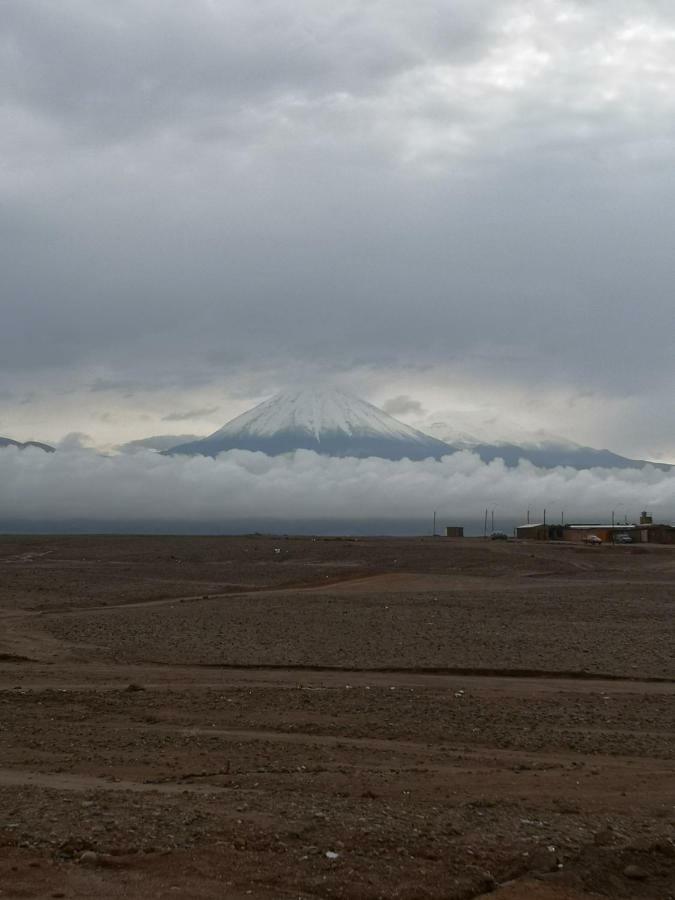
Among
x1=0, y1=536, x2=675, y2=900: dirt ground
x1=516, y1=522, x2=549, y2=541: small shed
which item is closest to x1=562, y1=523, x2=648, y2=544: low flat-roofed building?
x1=516, y1=522, x2=549, y2=541: small shed

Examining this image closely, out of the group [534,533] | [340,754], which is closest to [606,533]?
[534,533]

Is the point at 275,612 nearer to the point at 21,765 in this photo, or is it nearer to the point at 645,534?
the point at 21,765

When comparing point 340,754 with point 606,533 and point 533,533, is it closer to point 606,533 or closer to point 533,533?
point 606,533

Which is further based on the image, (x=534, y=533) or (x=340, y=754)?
(x=534, y=533)

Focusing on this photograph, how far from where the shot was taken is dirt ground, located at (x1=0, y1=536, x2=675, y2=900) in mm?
7605

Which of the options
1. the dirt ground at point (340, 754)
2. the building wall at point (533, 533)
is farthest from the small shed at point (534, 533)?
the dirt ground at point (340, 754)

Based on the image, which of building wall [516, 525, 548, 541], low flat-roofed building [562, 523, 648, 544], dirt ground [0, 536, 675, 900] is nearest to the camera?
dirt ground [0, 536, 675, 900]

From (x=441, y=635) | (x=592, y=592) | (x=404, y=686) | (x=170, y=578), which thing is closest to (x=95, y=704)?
(x=404, y=686)

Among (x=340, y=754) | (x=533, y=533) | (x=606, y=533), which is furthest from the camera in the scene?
(x=533, y=533)

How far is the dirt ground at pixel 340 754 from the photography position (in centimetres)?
761

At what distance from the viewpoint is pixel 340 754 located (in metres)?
11.8

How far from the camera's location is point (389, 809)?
912cm

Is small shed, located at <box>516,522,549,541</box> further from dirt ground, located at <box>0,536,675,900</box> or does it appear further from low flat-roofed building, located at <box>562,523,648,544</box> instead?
dirt ground, located at <box>0,536,675,900</box>

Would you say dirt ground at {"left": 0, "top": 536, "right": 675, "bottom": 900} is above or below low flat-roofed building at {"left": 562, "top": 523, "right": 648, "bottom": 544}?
below
